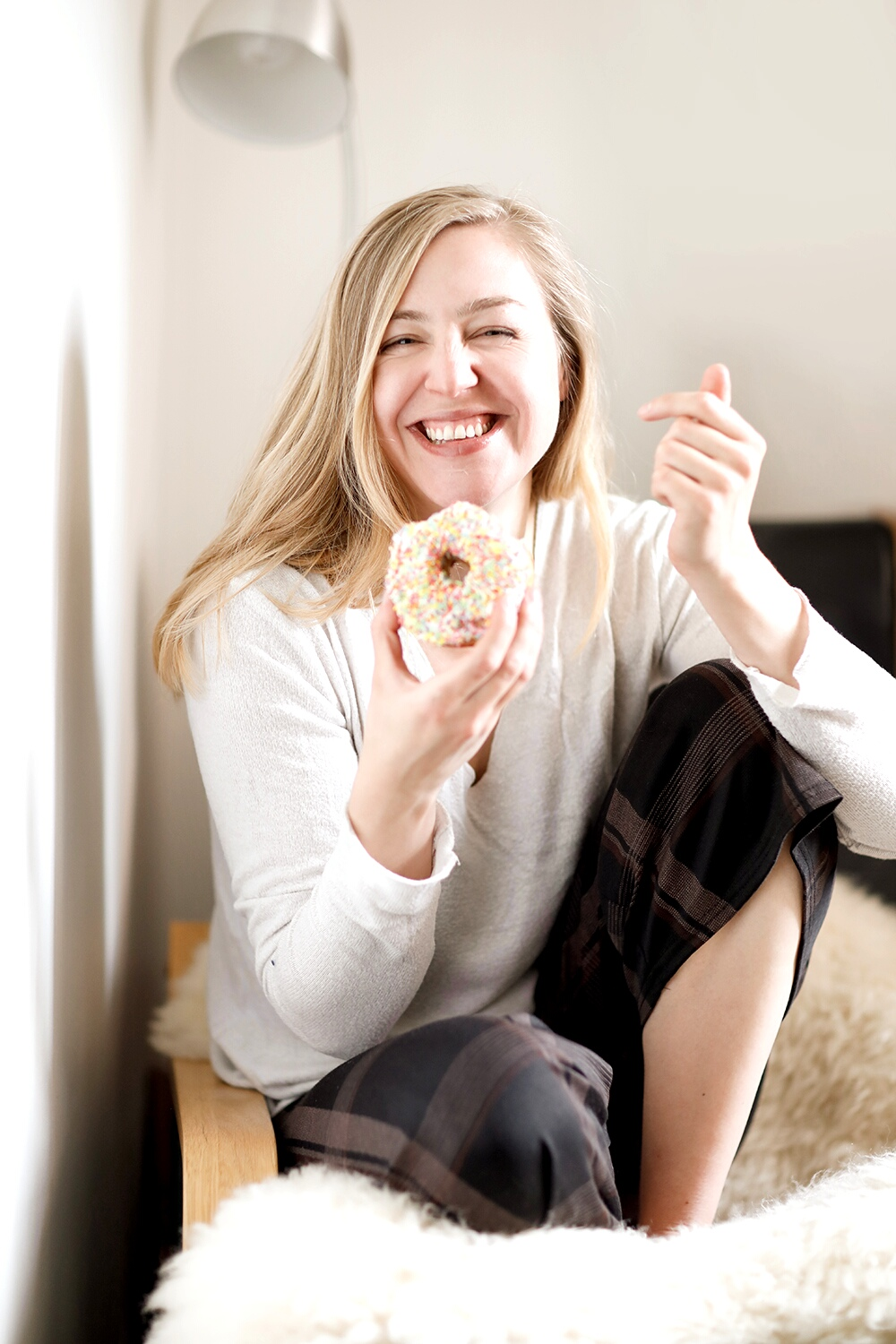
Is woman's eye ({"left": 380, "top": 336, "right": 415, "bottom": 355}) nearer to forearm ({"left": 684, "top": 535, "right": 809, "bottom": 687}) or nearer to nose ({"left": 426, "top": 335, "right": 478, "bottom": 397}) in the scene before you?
nose ({"left": 426, "top": 335, "right": 478, "bottom": 397})

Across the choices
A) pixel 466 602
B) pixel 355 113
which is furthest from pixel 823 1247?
pixel 355 113

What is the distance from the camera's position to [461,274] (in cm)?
114

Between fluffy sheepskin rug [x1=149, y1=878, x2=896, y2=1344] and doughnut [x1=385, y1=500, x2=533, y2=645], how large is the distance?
408 millimetres

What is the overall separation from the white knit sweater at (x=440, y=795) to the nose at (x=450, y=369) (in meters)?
0.24

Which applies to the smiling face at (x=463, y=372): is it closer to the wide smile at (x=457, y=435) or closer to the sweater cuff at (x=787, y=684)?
the wide smile at (x=457, y=435)

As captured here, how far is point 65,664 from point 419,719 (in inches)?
12.8

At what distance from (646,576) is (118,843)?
2.22ft

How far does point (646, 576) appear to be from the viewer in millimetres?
1337

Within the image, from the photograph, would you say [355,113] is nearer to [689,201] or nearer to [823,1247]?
[689,201]

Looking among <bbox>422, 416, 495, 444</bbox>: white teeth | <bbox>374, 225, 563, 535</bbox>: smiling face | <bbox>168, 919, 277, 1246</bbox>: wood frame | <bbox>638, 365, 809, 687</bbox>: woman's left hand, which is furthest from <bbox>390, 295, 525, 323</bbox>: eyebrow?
<bbox>168, 919, 277, 1246</bbox>: wood frame

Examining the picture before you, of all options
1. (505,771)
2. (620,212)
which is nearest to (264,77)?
(620,212)

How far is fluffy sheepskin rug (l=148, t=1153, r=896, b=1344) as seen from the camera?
2.32 ft

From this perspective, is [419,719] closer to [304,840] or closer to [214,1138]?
[304,840]

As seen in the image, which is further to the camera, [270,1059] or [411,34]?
[411,34]
